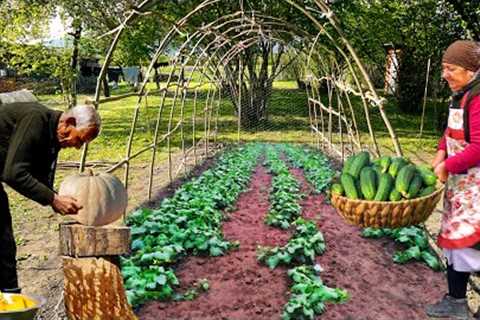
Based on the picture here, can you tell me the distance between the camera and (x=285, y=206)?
22.3ft

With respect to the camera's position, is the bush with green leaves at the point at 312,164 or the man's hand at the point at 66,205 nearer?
the man's hand at the point at 66,205

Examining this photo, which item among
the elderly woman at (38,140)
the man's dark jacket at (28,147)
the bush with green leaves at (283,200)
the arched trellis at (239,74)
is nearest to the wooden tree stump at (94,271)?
the elderly woman at (38,140)

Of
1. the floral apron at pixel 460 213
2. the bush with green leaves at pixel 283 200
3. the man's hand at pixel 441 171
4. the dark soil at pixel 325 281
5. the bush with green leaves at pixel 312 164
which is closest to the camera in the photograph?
the floral apron at pixel 460 213

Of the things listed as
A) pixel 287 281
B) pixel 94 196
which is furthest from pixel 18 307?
pixel 287 281

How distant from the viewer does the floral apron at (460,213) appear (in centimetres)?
355

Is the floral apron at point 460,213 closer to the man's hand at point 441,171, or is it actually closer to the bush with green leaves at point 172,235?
the man's hand at point 441,171

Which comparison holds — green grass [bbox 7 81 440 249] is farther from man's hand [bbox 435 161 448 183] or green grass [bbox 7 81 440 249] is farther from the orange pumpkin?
man's hand [bbox 435 161 448 183]

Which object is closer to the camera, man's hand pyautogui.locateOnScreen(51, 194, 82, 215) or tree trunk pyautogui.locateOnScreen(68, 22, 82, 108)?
man's hand pyautogui.locateOnScreen(51, 194, 82, 215)

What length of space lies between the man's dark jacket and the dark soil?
1455 millimetres

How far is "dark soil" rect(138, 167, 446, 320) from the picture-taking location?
4059 mm

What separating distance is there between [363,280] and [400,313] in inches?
25.7

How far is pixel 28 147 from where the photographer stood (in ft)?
9.82

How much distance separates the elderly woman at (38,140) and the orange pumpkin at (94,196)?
2.3 inches

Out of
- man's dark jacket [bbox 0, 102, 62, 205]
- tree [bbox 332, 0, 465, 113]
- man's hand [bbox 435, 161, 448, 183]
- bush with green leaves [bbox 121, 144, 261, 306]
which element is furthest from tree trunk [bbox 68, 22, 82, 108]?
man's hand [bbox 435, 161, 448, 183]
